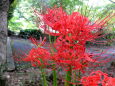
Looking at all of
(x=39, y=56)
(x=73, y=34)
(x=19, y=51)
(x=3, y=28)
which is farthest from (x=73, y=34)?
(x=19, y=51)

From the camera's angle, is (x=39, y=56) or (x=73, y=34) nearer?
(x=73, y=34)

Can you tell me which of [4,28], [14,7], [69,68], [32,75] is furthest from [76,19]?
[14,7]

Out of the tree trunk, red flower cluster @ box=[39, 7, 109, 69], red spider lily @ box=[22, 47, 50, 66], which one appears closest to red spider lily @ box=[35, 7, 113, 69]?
red flower cluster @ box=[39, 7, 109, 69]

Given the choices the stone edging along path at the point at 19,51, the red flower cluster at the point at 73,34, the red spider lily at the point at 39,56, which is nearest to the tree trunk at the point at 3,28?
the stone edging along path at the point at 19,51

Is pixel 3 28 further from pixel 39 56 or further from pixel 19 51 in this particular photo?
pixel 19 51

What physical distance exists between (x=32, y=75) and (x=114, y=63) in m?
3.52

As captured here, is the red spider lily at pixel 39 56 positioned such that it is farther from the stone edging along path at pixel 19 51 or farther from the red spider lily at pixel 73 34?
the stone edging along path at pixel 19 51

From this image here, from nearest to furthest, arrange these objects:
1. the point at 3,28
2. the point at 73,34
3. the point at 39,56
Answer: the point at 73,34 < the point at 39,56 < the point at 3,28

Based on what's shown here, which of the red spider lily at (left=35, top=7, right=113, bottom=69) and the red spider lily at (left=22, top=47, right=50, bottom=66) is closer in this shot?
the red spider lily at (left=35, top=7, right=113, bottom=69)

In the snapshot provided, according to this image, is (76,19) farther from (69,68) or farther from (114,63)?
(114,63)

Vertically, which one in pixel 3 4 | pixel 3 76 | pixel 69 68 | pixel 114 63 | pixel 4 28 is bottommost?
pixel 114 63

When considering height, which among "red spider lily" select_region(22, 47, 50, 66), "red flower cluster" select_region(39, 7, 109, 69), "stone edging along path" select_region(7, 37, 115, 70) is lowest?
"stone edging along path" select_region(7, 37, 115, 70)

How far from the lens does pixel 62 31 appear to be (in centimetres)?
178

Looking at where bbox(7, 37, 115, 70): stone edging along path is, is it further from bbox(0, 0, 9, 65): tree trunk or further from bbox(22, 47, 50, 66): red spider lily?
bbox(22, 47, 50, 66): red spider lily
